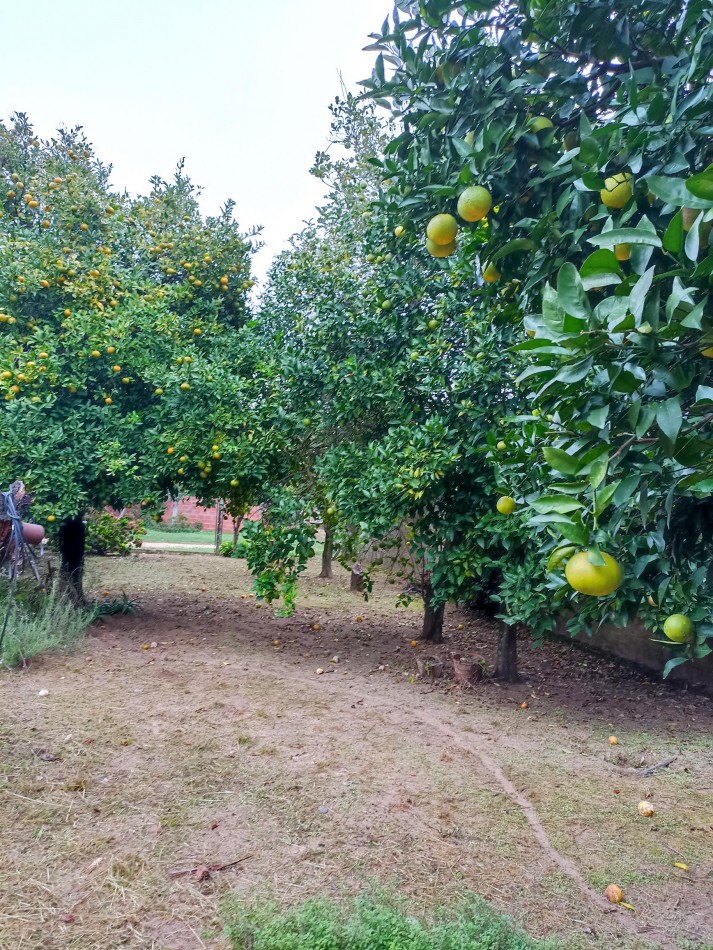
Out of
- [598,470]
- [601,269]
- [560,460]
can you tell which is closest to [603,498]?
[598,470]

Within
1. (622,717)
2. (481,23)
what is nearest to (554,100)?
(481,23)

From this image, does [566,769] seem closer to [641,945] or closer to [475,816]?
[475,816]

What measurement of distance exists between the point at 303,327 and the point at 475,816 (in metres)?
4.18

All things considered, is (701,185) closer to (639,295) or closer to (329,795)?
(639,295)

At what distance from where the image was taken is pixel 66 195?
267 inches

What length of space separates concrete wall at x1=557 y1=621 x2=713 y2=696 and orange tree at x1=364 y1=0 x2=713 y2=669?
3883 mm

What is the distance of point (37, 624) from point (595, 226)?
534 centimetres

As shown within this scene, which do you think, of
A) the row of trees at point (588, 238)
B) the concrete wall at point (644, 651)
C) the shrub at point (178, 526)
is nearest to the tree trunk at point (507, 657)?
the concrete wall at point (644, 651)

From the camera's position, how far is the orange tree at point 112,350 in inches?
221

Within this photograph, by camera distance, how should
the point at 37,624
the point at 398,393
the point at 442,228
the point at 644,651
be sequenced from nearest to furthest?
the point at 442,228 → the point at 398,393 → the point at 37,624 → the point at 644,651

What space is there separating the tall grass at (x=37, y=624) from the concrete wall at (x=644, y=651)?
→ 178 inches

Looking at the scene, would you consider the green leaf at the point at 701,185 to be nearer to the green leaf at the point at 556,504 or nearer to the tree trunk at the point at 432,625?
the green leaf at the point at 556,504

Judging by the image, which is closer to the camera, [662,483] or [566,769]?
[662,483]

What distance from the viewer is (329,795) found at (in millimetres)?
3279
